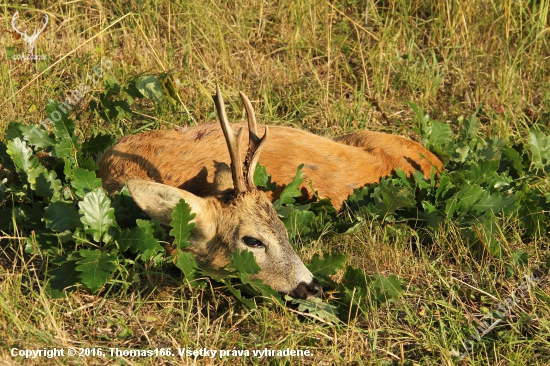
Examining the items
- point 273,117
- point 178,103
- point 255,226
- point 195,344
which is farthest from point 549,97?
point 195,344

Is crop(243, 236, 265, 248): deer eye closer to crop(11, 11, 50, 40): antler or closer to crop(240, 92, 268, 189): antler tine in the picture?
crop(240, 92, 268, 189): antler tine

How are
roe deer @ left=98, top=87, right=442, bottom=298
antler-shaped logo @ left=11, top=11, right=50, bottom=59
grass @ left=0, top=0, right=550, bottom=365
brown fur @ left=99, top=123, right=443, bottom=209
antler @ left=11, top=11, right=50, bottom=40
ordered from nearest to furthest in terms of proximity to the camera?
grass @ left=0, top=0, right=550, bottom=365, roe deer @ left=98, top=87, right=442, bottom=298, brown fur @ left=99, top=123, right=443, bottom=209, antler-shaped logo @ left=11, top=11, right=50, bottom=59, antler @ left=11, top=11, right=50, bottom=40

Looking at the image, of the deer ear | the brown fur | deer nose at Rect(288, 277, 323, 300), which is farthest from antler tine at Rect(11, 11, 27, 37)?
deer nose at Rect(288, 277, 323, 300)

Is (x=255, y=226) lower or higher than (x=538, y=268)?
higher

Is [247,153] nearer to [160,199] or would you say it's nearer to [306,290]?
[160,199]

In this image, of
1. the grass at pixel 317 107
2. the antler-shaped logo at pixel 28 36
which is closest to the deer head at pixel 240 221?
the grass at pixel 317 107

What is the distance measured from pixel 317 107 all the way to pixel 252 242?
269 cm

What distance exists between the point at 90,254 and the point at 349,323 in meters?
1.40

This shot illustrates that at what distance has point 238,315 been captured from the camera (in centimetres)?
422

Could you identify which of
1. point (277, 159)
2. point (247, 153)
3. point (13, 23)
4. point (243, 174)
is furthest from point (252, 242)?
→ point (13, 23)

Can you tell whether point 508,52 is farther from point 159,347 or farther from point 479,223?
point 159,347

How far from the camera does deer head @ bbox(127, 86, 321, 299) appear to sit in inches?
170

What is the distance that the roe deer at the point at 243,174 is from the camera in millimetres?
4359

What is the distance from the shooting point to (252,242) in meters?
4.43
